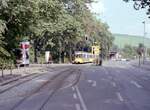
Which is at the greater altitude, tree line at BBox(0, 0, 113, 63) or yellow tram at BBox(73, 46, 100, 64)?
tree line at BBox(0, 0, 113, 63)

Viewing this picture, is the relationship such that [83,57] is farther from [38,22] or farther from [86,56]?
[38,22]

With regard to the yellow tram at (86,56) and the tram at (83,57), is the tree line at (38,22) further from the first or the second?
the yellow tram at (86,56)

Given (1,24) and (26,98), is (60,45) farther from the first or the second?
(26,98)

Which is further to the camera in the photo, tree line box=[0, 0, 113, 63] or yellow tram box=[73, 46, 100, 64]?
yellow tram box=[73, 46, 100, 64]

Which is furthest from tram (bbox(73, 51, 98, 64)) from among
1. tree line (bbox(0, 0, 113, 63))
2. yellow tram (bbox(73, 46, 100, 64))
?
tree line (bbox(0, 0, 113, 63))

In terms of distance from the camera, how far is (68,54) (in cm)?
12506

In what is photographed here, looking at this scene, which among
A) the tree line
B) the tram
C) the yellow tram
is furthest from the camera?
the yellow tram

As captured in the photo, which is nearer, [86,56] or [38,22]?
[38,22]

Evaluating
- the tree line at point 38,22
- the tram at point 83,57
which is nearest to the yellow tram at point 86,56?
the tram at point 83,57

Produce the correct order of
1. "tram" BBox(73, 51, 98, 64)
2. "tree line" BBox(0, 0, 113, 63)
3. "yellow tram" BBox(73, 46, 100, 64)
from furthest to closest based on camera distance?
"yellow tram" BBox(73, 46, 100, 64) < "tram" BBox(73, 51, 98, 64) < "tree line" BBox(0, 0, 113, 63)

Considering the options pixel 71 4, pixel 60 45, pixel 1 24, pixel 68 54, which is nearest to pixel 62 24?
pixel 71 4

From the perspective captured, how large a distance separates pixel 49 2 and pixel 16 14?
302cm

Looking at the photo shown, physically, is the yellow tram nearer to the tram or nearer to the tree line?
the tram

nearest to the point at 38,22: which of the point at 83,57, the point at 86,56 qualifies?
the point at 83,57
